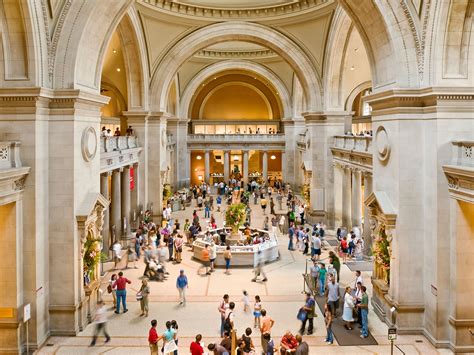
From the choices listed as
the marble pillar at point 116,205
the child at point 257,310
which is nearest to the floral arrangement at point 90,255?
the child at point 257,310

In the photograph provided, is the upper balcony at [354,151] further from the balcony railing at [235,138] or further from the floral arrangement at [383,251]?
the balcony railing at [235,138]

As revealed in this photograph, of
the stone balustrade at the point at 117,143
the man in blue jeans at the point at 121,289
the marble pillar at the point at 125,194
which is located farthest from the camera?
the marble pillar at the point at 125,194

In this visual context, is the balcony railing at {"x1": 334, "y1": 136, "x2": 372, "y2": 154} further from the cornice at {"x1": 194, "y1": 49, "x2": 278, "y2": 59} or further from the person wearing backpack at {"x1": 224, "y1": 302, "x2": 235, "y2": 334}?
the cornice at {"x1": 194, "y1": 49, "x2": 278, "y2": 59}

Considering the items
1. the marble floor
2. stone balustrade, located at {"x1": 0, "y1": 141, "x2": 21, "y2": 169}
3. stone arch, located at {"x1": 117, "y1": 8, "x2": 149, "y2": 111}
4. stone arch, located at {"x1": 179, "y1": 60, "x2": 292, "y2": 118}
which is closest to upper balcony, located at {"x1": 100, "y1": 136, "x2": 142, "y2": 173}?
stone arch, located at {"x1": 117, "y1": 8, "x2": 149, "y2": 111}

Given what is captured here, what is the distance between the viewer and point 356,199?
2105 cm

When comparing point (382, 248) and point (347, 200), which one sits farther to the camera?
point (347, 200)

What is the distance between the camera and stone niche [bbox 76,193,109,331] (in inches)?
469

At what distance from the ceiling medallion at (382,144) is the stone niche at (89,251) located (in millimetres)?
8192

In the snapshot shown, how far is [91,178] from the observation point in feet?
43.0

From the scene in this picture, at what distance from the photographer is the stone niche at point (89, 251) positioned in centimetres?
1192

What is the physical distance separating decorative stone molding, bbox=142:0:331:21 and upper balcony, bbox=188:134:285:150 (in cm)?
1782

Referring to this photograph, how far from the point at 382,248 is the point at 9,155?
396 inches

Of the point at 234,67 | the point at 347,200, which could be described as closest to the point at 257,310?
the point at 347,200

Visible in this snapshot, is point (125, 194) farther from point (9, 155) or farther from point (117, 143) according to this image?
point (9, 155)
